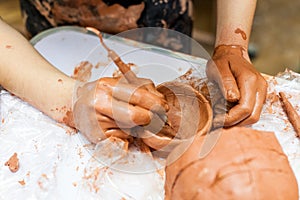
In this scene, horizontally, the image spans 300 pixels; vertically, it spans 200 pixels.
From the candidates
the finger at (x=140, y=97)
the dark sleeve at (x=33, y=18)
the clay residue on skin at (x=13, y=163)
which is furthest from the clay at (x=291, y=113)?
the dark sleeve at (x=33, y=18)

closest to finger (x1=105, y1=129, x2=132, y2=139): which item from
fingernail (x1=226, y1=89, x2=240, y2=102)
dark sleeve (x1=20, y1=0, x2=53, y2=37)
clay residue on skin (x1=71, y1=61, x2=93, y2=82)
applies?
fingernail (x1=226, y1=89, x2=240, y2=102)

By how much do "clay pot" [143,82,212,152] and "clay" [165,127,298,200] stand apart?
102 millimetres

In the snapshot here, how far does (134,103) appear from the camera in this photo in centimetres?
102

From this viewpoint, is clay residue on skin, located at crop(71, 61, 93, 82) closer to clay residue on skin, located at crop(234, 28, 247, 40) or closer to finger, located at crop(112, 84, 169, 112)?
finger, located at crop(112, 84, 169, 112)

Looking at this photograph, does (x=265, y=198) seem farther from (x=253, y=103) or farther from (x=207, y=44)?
(x=207, y=44)

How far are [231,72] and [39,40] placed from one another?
2.67 feet

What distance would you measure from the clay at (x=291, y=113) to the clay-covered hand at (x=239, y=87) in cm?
9

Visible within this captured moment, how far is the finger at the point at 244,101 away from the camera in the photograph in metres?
1.06

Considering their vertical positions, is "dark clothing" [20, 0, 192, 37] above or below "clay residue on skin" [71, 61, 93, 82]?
above

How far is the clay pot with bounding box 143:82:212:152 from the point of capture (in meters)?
1.01

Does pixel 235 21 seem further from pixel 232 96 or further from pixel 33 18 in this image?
pixel 33 18

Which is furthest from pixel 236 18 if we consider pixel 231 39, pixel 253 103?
pixel 253 103

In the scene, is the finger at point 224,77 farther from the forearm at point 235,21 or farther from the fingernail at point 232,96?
the forearm at point 235,21

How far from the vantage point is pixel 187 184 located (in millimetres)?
840
